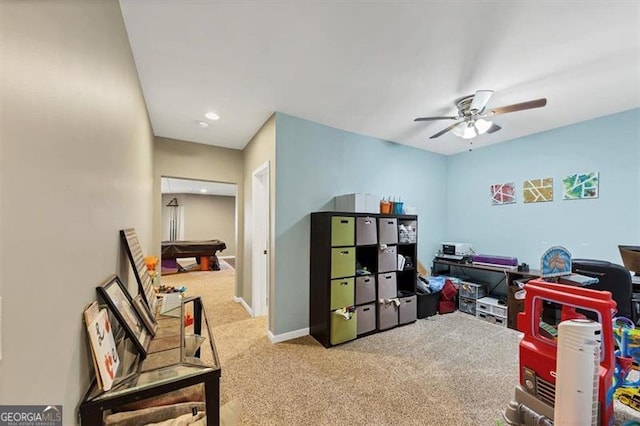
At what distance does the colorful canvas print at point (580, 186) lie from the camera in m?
3.06

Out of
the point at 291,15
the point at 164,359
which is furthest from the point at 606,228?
the point at 164,359

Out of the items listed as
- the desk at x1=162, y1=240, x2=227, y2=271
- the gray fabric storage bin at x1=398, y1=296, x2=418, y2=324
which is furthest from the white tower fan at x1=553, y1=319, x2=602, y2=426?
the desk at x1=162, y1=240, x2=227, y2=271

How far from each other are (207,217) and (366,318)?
26.6 ft

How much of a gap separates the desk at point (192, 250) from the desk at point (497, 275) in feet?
19.1

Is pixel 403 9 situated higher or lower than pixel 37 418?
higher

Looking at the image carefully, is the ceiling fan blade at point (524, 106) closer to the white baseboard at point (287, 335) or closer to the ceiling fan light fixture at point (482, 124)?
the ceiling fan light fixture at point (482, 124)

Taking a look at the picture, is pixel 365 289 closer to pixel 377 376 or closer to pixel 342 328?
pixel 342 328

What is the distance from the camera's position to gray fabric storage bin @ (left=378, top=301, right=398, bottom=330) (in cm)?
310

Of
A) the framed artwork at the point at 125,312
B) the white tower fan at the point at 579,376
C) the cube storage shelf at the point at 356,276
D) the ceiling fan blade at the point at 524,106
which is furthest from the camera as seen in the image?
the cube storage shelf at the point at 356,276

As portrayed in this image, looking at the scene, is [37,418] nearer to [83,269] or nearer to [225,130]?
[83,269]

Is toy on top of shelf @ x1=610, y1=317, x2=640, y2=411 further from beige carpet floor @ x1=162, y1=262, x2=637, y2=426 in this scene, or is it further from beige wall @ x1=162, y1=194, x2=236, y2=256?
beige wall @ x1=162, y1=194, x2=236, y2=256

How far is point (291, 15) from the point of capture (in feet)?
5.03

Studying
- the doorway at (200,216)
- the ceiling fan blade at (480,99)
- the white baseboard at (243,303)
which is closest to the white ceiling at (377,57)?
the ceiling fan blade at (480,99)

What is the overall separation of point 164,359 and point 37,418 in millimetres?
569
